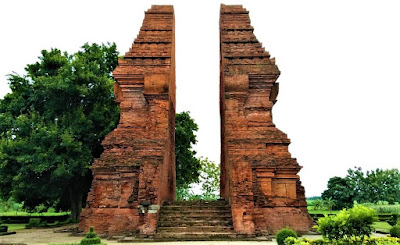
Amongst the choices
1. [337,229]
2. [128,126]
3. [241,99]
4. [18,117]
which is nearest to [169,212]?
[128,126]

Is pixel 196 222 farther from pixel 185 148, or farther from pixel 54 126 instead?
pixel 185 148

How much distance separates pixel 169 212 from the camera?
39.4ft

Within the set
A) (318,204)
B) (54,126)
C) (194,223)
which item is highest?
(54,126)

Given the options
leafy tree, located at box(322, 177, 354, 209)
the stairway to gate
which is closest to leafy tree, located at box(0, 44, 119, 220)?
the stairway to gate

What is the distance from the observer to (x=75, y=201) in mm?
19906

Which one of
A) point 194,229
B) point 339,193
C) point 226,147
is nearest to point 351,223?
point 194,229

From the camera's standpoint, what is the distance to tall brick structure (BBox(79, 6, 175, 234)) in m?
11.4

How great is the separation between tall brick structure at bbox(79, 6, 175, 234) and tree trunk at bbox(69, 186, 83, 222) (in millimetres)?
7435

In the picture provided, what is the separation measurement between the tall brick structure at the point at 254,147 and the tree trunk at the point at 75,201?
994 centimetres

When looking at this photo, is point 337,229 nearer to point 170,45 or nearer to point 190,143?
point 170,45

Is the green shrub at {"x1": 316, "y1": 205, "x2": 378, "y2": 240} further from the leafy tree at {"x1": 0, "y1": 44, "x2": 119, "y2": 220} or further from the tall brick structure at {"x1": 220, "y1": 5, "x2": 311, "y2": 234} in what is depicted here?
the leafy tree at {"x1": 0, "y1": 44, "x2": 119, "y2": 220}

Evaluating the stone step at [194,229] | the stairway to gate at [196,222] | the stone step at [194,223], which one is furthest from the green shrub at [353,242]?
the stone step at [194,223]

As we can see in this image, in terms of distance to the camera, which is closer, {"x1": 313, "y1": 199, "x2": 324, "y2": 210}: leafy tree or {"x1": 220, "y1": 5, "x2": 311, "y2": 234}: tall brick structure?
{"x1": 220, "y1": 5, "x2": 311, "y2": 234}: tall brick structure

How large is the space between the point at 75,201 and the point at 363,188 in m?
27.6
